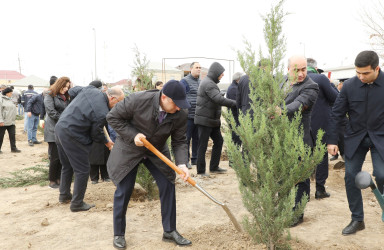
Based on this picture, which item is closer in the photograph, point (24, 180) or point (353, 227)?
point (353, 227)

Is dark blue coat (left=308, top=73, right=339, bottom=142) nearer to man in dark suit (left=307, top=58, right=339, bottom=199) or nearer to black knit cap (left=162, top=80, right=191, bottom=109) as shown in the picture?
man in dark suit (left=307, top=58, right=339, bottom=199)

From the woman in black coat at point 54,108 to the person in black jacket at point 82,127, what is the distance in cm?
120

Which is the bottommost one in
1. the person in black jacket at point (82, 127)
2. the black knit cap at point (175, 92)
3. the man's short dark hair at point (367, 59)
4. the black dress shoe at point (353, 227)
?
the black dress shoe at point (353, 227)

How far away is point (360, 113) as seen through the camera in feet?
11.6

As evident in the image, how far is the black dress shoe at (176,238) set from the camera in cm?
346

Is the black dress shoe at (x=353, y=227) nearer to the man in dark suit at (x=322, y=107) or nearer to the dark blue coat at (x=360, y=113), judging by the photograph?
the dark blue coat at (x=360, y=113)

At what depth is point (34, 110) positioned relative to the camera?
1101 cm

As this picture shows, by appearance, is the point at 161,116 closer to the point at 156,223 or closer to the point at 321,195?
the point at 156,223

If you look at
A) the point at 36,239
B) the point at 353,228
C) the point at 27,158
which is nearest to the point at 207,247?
the point at 353,228

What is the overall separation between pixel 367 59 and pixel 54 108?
4.91m

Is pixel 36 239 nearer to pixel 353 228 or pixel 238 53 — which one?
pixel 238 53

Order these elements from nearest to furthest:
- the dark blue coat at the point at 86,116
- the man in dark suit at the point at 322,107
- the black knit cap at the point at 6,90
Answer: the dark blue coat at the point at 86,116 < the man in dark suit at the point at 322,107 < the black knit cap at the point at 6,90

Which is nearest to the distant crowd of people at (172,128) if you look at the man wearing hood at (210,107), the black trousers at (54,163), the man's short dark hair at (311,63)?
the man's short dark hair at (311,63)

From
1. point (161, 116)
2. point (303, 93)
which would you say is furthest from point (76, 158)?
point (303, 93)
